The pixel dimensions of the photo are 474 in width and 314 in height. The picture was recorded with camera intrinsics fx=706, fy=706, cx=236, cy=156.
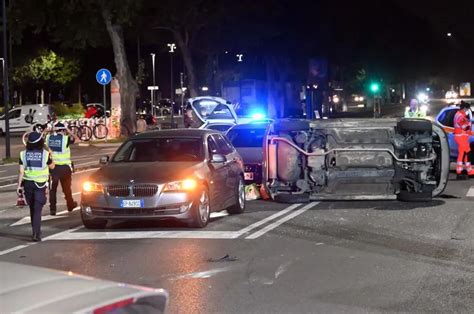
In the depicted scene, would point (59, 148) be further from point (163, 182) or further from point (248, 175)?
point (248, 175)

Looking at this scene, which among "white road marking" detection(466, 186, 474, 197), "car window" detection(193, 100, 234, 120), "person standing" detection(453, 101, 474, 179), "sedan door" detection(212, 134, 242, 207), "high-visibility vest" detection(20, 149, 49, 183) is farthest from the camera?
"car window" detection(193, 100, 234, 120)

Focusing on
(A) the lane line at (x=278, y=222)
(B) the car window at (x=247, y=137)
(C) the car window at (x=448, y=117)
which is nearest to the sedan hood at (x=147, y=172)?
(A) the lane line at (x=278, y=222)

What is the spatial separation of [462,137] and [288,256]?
9.99 meters

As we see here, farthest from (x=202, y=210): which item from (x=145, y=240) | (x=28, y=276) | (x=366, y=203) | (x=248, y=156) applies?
(x=28, y=276)

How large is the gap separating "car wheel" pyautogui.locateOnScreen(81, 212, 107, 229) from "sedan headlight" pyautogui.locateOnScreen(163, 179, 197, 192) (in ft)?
4.20

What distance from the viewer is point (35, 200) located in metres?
10.0

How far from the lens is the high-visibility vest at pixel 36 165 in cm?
1008

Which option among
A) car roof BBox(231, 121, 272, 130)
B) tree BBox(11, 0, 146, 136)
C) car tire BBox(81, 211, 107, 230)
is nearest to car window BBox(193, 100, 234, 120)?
car roof BBox(231, 121, 272, 130)

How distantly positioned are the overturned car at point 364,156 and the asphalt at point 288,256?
1.02 feet

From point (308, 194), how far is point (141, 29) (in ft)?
111

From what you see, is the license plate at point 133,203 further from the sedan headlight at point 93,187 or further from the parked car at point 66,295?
the parked car at point 66,295

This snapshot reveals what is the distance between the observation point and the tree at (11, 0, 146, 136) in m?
34.9

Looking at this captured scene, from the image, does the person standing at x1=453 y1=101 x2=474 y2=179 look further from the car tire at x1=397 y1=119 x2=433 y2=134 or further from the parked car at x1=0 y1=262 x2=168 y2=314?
the parked car at x1=0 y1=262 x2=168 y2=314

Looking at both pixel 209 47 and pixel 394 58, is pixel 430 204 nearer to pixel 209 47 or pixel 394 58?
pixel 209 47
